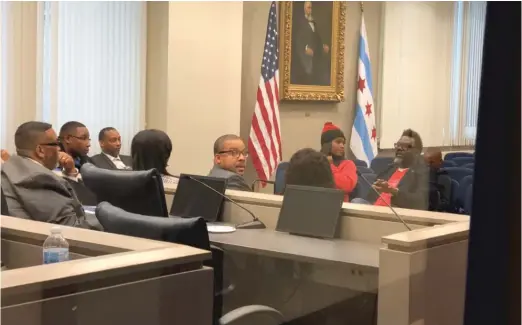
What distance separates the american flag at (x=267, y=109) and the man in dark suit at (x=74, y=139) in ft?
6.32

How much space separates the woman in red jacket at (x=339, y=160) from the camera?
15.6ft

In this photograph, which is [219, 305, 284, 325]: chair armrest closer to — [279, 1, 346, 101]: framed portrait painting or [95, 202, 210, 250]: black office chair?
[95, 202, 210, 250]: black office chair

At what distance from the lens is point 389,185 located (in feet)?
14.1

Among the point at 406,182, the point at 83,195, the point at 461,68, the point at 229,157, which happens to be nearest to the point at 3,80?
the point at 83,195

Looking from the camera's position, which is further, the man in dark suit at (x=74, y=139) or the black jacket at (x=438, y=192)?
the man in dark suit at (x=74, y=139)

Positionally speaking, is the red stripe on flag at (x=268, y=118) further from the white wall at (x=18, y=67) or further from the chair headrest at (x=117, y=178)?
the chair headrest at (x=117, y=178)

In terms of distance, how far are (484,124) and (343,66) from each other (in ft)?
21.8

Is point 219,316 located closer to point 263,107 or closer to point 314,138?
point 263,107

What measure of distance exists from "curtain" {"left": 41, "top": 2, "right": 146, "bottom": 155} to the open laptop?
288cm

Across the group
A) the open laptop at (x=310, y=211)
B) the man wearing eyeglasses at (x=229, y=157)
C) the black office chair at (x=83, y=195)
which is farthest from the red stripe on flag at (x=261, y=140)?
the open laptop at (x=310, y=211)

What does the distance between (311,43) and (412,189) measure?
3621 mm

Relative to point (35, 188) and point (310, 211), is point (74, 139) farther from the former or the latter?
point (310, 211)

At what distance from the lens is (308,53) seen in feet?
24.4

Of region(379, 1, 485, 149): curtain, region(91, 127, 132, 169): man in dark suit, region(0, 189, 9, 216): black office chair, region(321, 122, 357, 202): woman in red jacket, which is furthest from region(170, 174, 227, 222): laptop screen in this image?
region(379, 1, 485, 149): curtain
